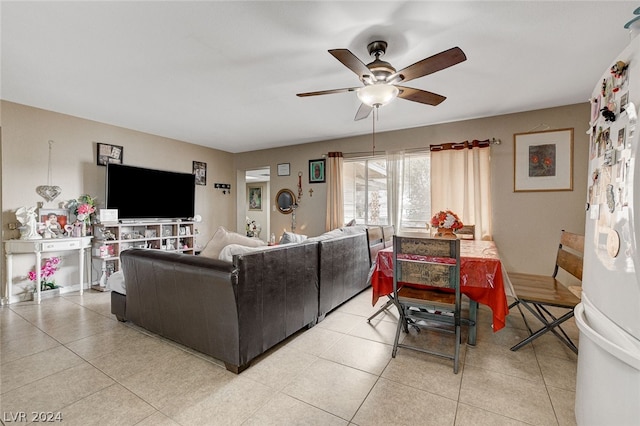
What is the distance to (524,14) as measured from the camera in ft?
6.12

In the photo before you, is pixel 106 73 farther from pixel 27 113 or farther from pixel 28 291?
pixel 28 291

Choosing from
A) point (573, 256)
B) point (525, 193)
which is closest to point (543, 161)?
point (525, 193)

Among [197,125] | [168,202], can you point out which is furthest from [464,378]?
[168,202]

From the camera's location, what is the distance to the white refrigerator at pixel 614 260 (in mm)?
919

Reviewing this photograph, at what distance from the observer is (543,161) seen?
368 centimetres

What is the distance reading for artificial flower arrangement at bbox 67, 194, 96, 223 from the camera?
3811 mm

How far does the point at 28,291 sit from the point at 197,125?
124 inches

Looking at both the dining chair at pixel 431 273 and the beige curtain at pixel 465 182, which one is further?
the beige curtain at pixel 465 182

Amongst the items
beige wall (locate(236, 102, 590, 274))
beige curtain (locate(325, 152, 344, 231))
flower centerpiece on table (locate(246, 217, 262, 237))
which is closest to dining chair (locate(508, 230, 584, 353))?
beige wall (locate(236, 102, 590, 274))

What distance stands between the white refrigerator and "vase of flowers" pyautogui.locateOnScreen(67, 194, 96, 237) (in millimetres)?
5142

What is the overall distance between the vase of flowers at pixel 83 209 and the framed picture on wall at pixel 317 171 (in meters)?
3.53

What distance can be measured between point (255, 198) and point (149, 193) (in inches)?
190

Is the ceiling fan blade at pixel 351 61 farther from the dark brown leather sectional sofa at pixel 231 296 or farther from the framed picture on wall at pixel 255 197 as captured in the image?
the framed picture on wall at pixel 255 197

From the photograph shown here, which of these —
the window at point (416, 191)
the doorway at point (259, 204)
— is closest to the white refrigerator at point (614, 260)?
the window at point (416, 191)
